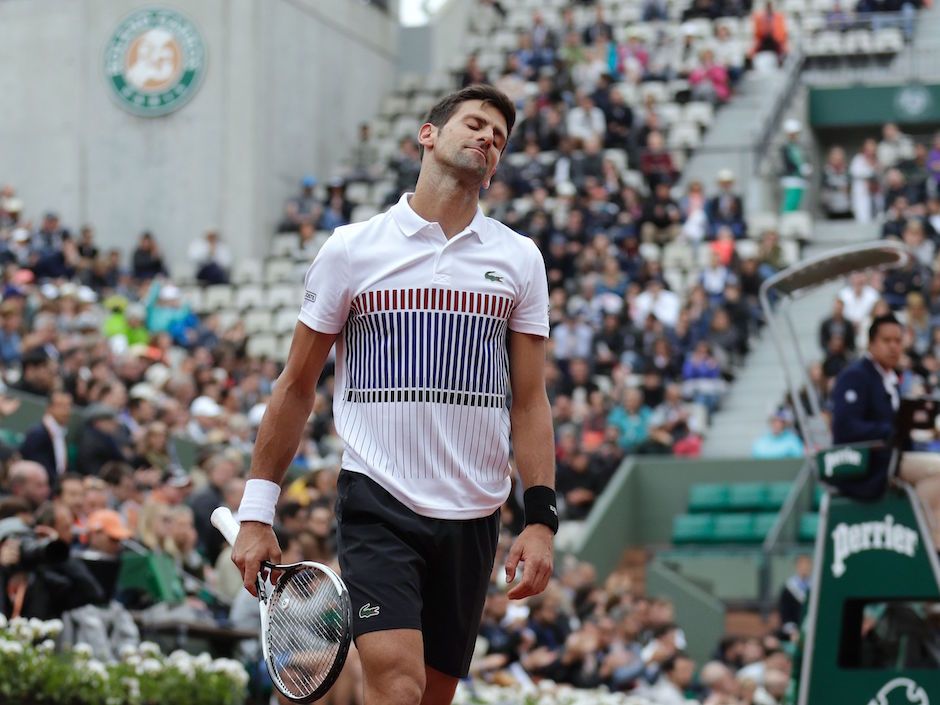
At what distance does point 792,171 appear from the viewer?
92.6 feet

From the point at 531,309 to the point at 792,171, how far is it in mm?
22844

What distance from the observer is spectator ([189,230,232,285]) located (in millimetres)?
28516

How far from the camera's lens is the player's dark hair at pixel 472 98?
19.5ft

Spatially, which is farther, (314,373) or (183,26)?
(183,26)

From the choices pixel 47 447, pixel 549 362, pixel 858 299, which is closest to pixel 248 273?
pixel 549 362

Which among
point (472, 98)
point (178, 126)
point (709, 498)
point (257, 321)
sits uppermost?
point (178, 126)

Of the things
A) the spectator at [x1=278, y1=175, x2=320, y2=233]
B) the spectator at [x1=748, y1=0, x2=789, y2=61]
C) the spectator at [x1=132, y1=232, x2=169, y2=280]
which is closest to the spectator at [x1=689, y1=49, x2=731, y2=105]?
the spectator at [x1=748, y1=0, x2=789, y2=61]

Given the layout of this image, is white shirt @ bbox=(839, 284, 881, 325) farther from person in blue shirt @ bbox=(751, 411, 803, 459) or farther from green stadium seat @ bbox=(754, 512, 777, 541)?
green stadium seat @ bbox=(754, 512, 777, 541)

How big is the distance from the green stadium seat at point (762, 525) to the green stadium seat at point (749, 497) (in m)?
0.38

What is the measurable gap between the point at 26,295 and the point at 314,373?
18418 millimetres

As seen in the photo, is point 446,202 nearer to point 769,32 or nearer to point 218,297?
point 218,297

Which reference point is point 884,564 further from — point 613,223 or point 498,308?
point 613,223

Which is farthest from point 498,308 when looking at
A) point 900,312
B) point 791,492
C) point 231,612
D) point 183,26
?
point 183,26

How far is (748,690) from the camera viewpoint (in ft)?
50.0
